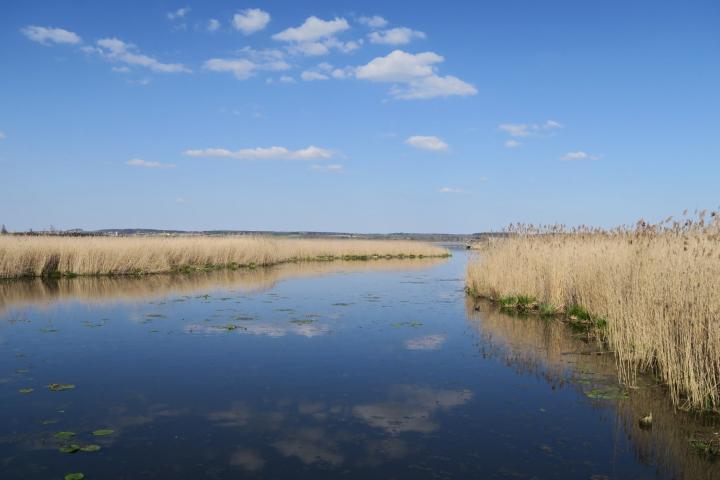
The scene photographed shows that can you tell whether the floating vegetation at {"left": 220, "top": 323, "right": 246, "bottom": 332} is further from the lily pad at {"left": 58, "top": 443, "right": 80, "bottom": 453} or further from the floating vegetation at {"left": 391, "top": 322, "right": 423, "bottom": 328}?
the lily pad at {"left": 58, "top": 443, "right": 80, "bottom": 453}

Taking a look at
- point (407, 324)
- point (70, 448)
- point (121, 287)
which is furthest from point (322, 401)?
point (121, 287)

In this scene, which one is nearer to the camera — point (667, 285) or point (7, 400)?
point (7, 400)

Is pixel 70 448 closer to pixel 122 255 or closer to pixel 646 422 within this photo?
pixel 646 422

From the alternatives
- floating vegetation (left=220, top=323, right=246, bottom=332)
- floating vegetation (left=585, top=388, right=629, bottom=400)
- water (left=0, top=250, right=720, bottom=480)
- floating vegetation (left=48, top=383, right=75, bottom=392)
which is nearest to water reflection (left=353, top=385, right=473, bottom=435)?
water (left=0, top=250, right=720, bottom=480)

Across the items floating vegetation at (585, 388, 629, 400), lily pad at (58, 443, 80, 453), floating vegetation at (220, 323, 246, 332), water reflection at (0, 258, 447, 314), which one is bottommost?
floating vegetation at (585, 388, 629, 400)

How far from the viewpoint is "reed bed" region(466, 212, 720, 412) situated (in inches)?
A: 282

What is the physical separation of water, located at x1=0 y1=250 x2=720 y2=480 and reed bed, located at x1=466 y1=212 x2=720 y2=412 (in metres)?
0.57

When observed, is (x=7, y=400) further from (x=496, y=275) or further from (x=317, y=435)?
(x=496, y=275)

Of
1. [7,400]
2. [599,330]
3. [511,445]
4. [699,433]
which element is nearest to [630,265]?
[599,330]

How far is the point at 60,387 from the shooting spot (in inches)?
303

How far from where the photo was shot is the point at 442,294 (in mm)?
20047

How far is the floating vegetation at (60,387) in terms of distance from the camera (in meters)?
7.60

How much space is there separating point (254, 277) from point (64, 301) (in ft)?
34.5

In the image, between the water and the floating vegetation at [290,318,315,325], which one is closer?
the water
